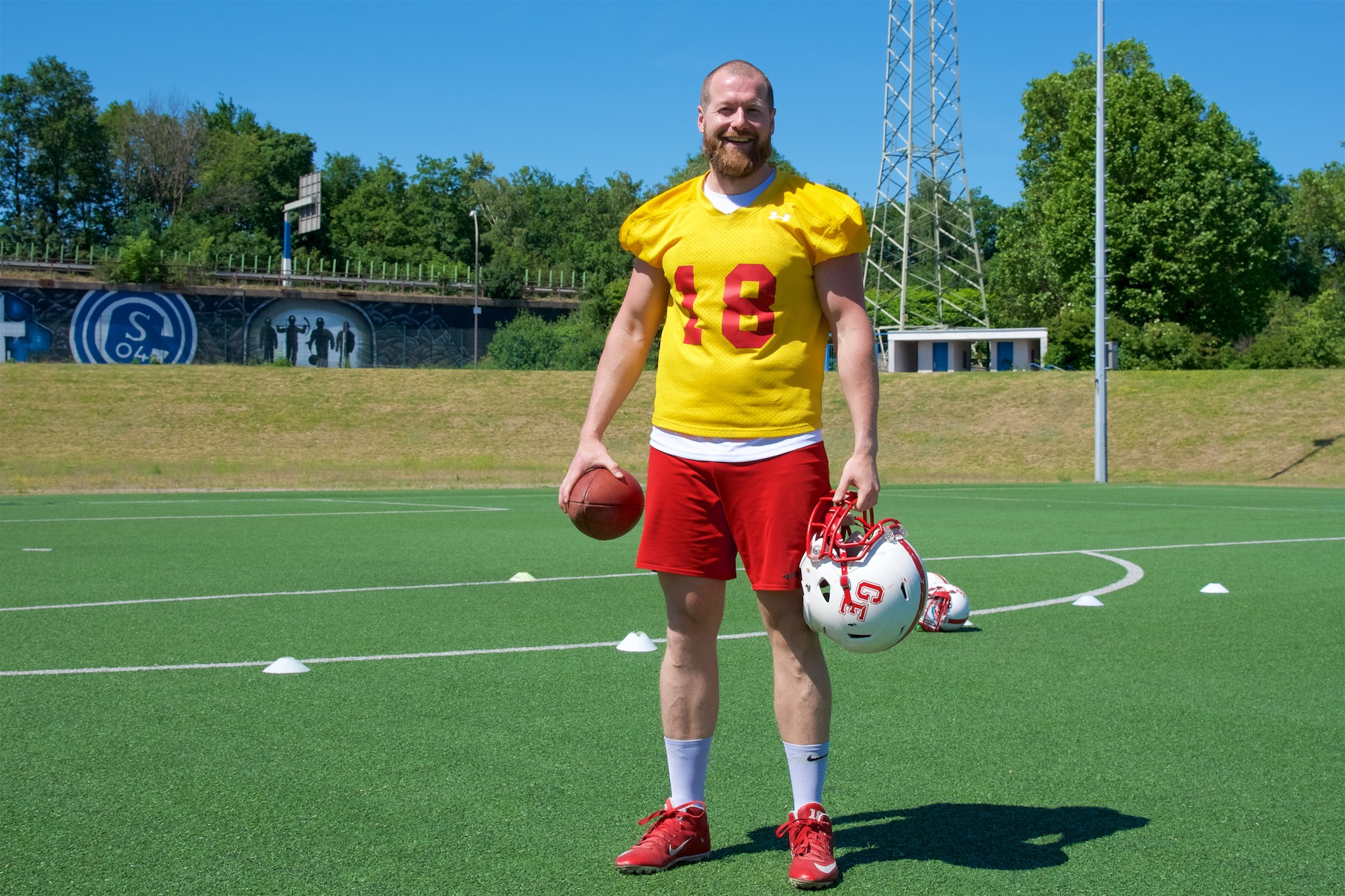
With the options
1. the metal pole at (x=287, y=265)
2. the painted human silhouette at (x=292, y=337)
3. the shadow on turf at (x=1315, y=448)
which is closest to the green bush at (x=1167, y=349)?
the shadow on turf at (x=1315, y=448)

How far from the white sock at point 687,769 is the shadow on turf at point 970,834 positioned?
0.18 m

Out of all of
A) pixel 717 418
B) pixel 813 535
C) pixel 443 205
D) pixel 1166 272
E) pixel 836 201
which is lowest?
pixel 813 535

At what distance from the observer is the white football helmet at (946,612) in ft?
24.0

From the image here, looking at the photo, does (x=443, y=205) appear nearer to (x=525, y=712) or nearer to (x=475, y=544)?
(x=475, y=544)

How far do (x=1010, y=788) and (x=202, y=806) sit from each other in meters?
2.61

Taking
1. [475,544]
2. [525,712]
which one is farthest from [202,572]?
[525,712]

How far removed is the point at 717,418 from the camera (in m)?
3.58

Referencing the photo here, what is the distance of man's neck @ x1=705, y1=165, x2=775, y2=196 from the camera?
3699 millimetres

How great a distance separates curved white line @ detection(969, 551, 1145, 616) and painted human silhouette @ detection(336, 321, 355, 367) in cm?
5145

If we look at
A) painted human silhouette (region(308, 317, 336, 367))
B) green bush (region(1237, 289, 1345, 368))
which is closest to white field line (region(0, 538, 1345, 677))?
green bush (region(1237, 289, 1345, 368))

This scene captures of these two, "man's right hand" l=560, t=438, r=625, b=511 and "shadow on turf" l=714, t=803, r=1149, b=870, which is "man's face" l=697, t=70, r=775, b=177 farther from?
"shadow on turf" l=714, t=803, r=1149, b=870

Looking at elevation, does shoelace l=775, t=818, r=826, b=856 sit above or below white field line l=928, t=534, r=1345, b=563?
above

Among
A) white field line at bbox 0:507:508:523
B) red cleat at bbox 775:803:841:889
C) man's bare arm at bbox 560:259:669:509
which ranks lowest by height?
white field line at bbox 0:507:508:523

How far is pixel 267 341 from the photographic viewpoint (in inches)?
2233
